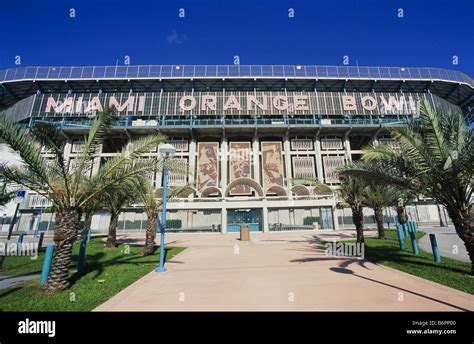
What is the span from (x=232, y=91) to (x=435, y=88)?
40795 mm

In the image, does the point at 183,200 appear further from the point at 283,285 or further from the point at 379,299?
the point at 379,299

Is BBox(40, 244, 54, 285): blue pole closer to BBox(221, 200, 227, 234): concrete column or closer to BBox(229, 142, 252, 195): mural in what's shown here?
BBox(221, 200, 227, 234): concrete column

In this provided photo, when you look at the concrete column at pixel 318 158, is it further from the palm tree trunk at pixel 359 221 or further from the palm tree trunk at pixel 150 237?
the palm tree trunk at pixel 150 237

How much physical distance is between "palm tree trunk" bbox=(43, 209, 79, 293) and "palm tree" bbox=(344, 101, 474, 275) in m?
10.6

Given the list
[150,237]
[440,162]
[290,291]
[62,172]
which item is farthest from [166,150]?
[440,162]

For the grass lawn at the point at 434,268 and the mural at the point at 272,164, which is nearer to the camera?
the grass lawn at the point at 434,268

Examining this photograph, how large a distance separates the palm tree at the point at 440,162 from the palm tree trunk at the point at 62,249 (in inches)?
416

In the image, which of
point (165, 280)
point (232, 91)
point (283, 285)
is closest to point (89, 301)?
point (165, 280)

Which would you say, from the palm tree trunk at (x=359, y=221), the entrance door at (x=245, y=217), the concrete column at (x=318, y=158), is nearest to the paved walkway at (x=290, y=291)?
the palm tree trunk at (x=359, y=221)

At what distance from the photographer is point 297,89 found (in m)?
44.0

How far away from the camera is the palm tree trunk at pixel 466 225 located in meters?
7.01

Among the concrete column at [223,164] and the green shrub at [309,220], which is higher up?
the concrete column at [223,164]

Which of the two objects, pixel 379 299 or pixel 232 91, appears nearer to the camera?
pixel 379 299

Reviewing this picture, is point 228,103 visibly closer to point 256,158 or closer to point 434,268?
point 256,158
